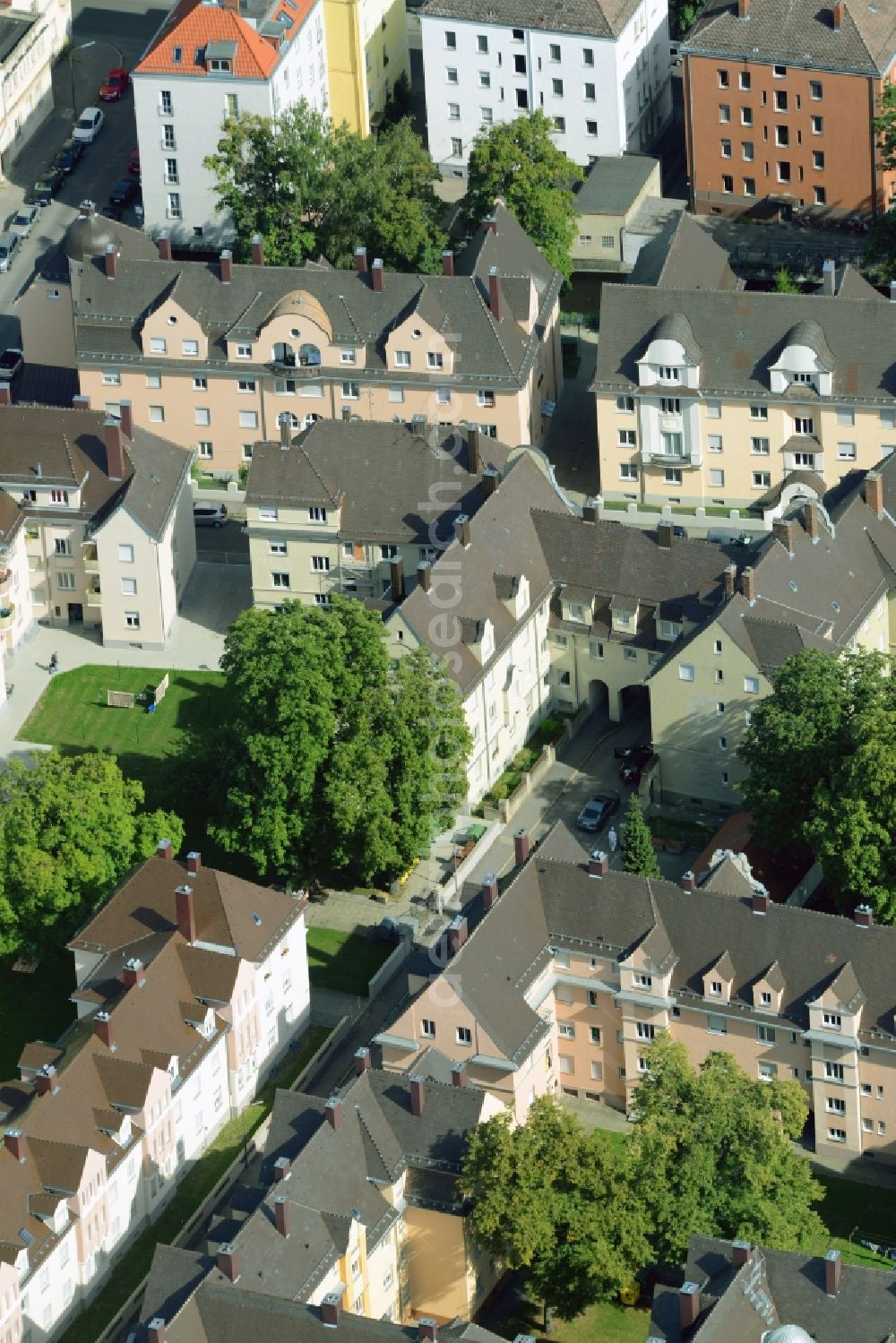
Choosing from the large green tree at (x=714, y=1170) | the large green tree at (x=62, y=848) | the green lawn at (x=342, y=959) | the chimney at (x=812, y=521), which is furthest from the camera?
the chimney at (x=812, y=521)

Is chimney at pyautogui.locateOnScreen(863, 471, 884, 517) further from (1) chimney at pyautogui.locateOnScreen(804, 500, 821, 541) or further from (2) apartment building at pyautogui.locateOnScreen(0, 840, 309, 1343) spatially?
(2) apartment building at pyautogui.locateOnScreen(0, 840, 309, 1343)

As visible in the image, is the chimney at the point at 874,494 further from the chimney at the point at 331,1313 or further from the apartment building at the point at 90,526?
the chimney at the point at 331,1313

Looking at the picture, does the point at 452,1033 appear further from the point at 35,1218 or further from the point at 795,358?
the point at 795,358

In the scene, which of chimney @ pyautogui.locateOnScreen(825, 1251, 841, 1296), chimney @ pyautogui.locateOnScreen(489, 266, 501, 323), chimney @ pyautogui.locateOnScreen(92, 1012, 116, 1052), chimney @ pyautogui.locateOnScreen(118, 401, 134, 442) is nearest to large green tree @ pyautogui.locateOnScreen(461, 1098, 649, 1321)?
chimney @ pyautogui.locateOnScreen(825, 1251, 841, 1296)

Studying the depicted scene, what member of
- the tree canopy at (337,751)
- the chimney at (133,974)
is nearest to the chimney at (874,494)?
the tree canopy at (337,751)

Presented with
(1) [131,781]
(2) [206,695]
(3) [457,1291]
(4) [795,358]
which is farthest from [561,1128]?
(4) [795,358]

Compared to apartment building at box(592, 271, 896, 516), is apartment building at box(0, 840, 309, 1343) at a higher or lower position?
lower

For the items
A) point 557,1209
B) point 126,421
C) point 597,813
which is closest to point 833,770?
point 597,813
